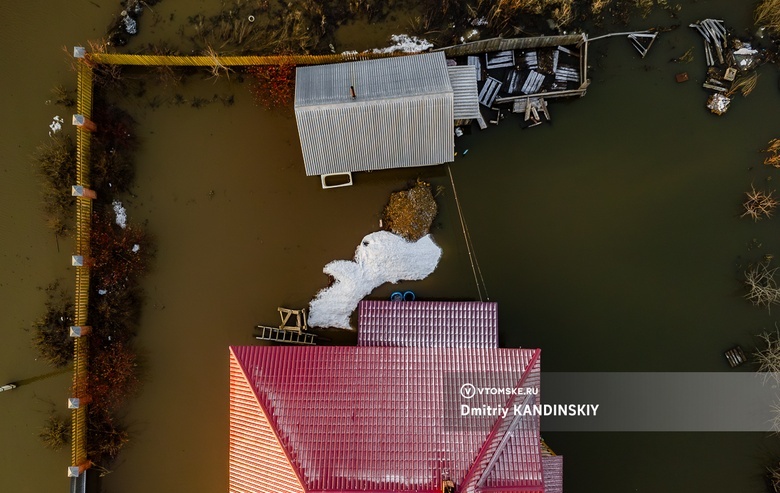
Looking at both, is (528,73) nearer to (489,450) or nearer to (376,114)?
(376,114)

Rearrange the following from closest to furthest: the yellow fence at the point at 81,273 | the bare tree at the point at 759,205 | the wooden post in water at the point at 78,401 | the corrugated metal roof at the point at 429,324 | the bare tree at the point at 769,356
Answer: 1. the corrugated metal roof at the point at 429,324
2. the wooden post in water at the point at 78,401
3. the yellow fence at the point at 81,273
4. the bare tree at the point at 769,356
5. the bare tree at the point at 759,205

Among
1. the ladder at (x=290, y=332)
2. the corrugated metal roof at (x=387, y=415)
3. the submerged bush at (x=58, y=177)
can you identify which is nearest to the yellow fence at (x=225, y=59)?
the submerged bush at (x=58, y=177)

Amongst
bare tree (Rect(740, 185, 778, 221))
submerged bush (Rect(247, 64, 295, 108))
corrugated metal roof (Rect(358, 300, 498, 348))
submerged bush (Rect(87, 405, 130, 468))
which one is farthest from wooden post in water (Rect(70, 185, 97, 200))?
bare tree (Rect(740, 185, 778, 221))

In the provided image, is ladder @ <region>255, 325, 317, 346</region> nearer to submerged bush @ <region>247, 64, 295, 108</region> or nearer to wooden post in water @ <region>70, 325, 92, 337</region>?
wooden post in water @ <region>70, 325, 92, 337</region>

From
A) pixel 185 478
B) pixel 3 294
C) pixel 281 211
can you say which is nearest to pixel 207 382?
pixel 185 478

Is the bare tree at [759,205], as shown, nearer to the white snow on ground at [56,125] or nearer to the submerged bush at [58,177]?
the submerged bush at [58,177]
